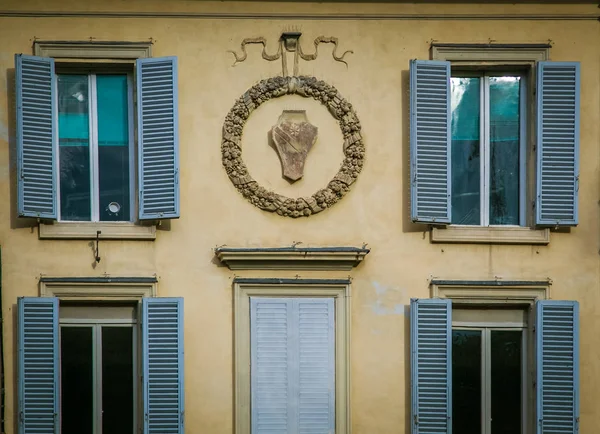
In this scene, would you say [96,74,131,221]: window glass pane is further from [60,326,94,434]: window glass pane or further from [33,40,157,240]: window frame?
[60,326,94,434]: window glass pane

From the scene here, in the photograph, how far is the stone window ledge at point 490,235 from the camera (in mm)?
14156

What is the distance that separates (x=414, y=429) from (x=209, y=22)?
512 centimetres

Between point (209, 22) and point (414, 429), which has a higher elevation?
point (209, 22)

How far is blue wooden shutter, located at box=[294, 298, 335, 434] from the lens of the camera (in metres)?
14.1

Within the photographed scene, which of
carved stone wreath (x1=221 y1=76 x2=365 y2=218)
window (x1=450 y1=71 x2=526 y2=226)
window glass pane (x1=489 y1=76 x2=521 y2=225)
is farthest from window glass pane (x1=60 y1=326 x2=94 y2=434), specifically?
window glass pane (x1=489 y1=76 x2=521 y2=225)

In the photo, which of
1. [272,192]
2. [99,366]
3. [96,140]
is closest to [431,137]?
[272,192]

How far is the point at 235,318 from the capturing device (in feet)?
46.0

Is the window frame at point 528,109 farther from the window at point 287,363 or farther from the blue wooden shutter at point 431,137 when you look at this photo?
the window at point 287,363

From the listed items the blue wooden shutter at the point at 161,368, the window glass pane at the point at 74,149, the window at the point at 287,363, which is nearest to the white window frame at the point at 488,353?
the window at the point at 287,363

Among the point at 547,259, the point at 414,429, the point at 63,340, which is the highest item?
the point at 547,259

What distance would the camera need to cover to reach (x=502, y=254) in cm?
1420

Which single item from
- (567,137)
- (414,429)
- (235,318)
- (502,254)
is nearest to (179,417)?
(235,318)

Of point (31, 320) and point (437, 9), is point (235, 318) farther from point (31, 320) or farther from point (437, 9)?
point (437, 9)

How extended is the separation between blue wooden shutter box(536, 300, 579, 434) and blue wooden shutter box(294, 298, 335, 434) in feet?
7.57
